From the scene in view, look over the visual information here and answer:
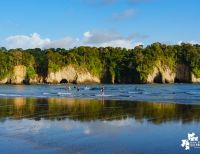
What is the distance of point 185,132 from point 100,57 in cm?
15040

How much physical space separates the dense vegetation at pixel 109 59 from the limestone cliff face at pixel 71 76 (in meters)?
1.88

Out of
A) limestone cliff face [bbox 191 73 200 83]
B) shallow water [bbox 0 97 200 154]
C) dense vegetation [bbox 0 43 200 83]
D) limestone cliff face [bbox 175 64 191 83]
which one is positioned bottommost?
shallow water [bbox 0 97 200 154]

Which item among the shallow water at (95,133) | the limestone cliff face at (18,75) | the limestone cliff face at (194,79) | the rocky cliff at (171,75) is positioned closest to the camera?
the shallow water at (95,133)

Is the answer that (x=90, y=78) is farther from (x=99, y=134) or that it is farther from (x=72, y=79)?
(x=99, y=134)

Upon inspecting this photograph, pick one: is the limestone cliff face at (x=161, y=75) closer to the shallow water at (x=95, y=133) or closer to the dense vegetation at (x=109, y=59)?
the dense vegetation at (x=109, y=59)

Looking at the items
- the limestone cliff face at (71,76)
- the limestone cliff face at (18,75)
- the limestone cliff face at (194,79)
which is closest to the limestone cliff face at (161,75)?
the limestone cliff face at (194,79)

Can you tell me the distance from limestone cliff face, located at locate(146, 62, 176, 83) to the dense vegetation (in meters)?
2.08

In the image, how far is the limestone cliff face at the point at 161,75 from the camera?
153m

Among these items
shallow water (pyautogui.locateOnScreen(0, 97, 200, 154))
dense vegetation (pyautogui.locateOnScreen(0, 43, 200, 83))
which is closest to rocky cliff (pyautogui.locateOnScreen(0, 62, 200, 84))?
dense vegetation (pyautogui.locateOnScreen(0, 43, 200, 83))

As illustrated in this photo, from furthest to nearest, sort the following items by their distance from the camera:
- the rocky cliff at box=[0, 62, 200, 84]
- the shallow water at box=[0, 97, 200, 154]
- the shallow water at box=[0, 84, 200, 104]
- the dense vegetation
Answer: the dense vegetation, the rocky cliff at box=[0, 62, 200, 84], the shallow water at box=[0, 84, 200, 104], the shallow water at box=[0, 97, 200, 154]

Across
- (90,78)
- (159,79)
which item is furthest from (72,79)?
(159,79)

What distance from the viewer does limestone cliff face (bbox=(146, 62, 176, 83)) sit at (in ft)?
501

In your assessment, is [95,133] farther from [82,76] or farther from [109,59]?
[109,59]

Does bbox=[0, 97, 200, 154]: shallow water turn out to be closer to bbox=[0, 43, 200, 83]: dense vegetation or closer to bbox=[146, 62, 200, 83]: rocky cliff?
bbox=[146, 62, 200, 83]: rocky cliff
